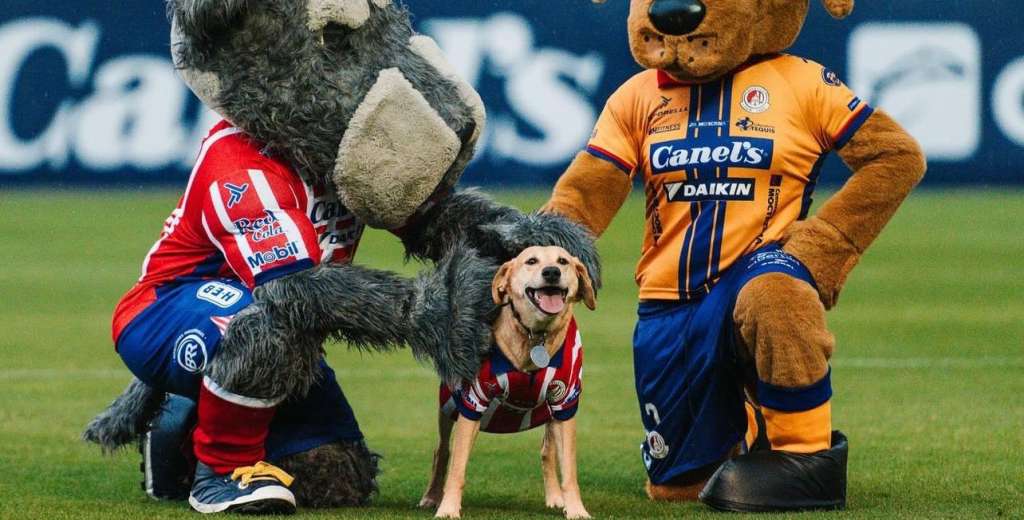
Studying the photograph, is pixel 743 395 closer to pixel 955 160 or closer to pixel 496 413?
pixel 496 413

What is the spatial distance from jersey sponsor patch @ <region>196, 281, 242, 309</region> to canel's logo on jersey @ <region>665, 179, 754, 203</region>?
1.37m

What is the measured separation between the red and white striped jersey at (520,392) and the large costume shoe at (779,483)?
48 cm

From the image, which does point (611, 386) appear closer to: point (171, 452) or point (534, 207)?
point (171, 452)

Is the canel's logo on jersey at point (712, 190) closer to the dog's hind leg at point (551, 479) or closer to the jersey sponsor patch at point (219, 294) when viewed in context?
the dog's hind leg at point (551, 479)

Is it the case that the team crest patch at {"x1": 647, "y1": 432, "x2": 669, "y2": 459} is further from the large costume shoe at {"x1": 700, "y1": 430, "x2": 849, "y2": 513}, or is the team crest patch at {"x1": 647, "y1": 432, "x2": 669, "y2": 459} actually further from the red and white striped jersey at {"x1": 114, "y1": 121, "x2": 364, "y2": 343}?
the red and white striped jersey at {"x1": 114, "y1": 121, "x2": 364, "y2": 343}

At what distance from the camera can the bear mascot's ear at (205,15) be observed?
179 inches

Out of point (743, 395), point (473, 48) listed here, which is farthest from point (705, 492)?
point (473, 48)

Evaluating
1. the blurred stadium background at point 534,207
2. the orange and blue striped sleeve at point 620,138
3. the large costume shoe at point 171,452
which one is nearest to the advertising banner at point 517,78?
the blurred stadium background at point 534,207

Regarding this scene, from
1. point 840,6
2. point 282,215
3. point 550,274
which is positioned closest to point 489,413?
point 550,274

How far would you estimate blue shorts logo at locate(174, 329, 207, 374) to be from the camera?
4.71m

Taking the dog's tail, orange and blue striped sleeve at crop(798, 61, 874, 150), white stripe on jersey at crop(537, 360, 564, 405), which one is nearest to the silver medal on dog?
white stripe on jersey at crop(537, 360, 564, 405)

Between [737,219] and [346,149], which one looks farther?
[737,219]

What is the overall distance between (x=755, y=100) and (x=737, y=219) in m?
0.36

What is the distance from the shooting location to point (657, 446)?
17.8 ft
